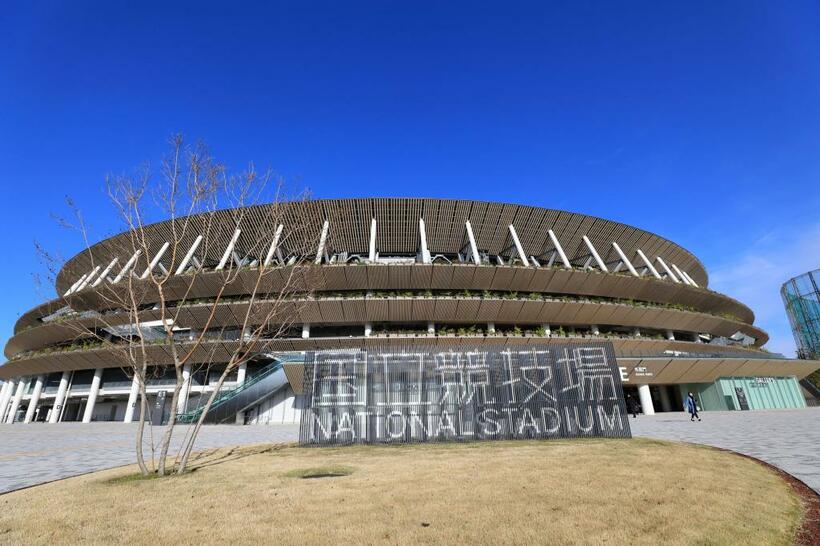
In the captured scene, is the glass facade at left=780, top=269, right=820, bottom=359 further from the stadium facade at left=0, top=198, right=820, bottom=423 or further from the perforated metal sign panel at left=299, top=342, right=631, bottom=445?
the perforated metal sign panel at left=299, top=342, right=631, bottom=445

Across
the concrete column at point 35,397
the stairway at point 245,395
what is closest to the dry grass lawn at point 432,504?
the stairway at point 245,395

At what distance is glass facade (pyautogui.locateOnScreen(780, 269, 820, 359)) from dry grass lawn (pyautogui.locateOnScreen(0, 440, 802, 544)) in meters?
82.4

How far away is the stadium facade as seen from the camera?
32031mm

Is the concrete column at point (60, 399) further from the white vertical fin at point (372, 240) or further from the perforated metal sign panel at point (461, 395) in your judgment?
the perforated metal sign panel at point (461, 395)

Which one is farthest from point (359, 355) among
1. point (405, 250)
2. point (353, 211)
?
point (405, 250)

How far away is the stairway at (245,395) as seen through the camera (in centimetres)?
2784

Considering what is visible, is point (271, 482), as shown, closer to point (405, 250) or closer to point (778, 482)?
point (778, 482)

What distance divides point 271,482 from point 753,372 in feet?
141

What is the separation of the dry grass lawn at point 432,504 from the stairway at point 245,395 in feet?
64.6

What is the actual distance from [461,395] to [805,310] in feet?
288

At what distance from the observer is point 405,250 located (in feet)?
137

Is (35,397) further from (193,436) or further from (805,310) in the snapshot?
(805,310)

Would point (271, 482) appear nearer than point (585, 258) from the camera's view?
Yes

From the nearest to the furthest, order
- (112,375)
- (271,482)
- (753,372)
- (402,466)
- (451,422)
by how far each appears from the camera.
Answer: (271,482)
(402,466)
(451,422)
(753,372)
(112,375)
